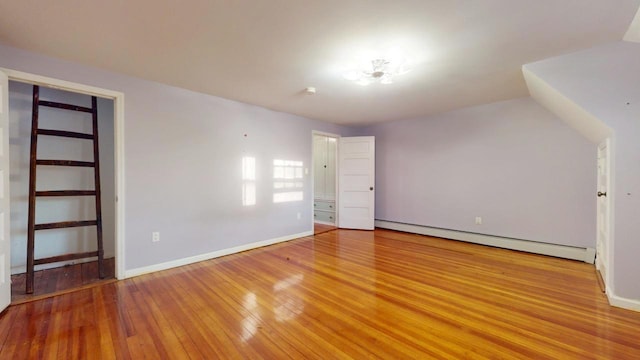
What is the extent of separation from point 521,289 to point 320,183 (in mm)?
4621

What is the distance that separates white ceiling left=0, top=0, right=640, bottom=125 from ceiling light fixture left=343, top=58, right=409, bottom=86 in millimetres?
148

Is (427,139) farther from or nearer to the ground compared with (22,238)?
farther from the ground

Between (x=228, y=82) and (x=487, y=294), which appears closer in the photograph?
(x=487, y=294)

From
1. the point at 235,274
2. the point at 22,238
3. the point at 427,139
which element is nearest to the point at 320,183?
the point at 427,139

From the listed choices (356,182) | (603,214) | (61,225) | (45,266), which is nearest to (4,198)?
(61,225)

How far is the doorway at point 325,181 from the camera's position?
20.6 feet

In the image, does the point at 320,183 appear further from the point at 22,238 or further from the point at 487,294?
the point at 22,238

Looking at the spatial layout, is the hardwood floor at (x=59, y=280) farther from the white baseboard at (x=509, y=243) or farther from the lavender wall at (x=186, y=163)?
the white baseboard at (x=509, y=243)

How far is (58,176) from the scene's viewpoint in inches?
127

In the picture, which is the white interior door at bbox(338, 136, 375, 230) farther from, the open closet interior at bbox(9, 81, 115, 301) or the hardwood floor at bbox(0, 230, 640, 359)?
the open closet interior at bbox(9, 81, 115, 301)

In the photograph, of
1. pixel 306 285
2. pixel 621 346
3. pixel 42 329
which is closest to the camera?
pixel 621 346

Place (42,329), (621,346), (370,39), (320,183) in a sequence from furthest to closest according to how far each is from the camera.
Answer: (320,183)
(370,39)
(42,329)
(621,346)

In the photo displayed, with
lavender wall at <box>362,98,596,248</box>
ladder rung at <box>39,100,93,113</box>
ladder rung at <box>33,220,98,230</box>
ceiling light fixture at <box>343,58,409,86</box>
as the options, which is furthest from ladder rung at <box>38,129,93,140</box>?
lavender wall at <box>362,98,596,248</box>

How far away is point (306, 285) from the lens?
2779mm
